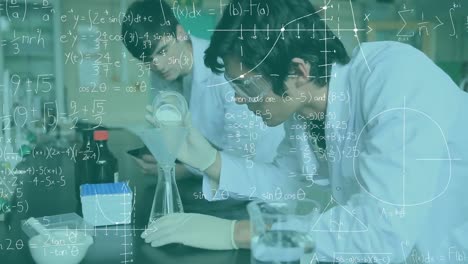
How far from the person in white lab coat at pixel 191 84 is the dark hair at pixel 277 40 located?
0.05m

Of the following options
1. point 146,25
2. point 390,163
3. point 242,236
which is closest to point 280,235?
point 242,236

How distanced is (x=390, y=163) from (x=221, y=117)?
407 mm

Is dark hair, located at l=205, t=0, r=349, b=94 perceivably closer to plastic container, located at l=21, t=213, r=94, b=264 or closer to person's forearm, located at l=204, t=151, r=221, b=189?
person's forearm, located at l=204, t=151, r=221, b=189

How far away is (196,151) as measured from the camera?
1213mm

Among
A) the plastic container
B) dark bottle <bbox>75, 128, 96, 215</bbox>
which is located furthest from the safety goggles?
the plastic container

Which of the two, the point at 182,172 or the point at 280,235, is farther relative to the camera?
the point at 182,172

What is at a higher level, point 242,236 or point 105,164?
point 105,164

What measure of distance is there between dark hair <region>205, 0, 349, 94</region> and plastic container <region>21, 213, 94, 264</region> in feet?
1.57

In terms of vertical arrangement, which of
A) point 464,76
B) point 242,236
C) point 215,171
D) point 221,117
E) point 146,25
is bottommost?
point 242,236

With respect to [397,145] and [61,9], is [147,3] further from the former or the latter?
[397,145]

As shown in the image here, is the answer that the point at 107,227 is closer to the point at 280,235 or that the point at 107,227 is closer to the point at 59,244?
the point at 59,244

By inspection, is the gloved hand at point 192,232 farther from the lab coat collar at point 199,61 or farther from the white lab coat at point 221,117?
the lab coat collar at point 199,61

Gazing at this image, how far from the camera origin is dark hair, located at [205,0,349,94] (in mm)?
1140

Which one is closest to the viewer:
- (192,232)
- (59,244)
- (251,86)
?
(59,244)
